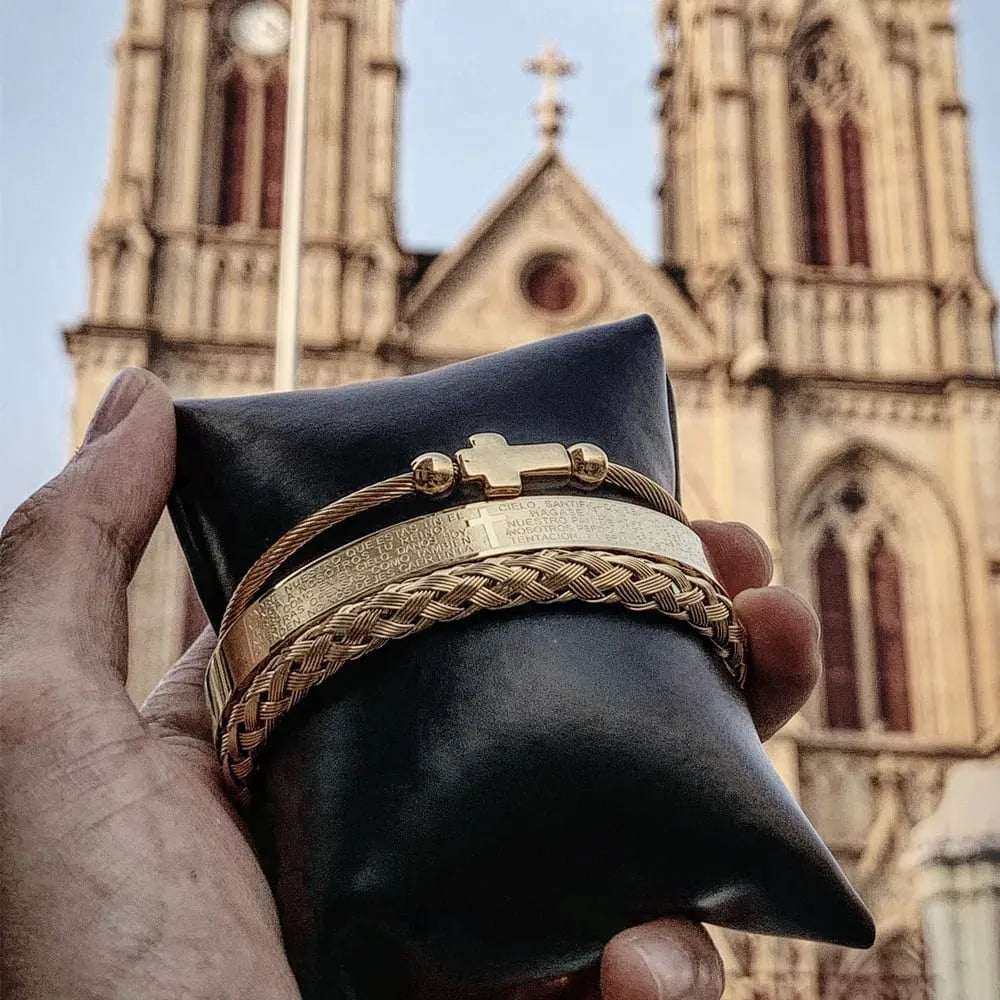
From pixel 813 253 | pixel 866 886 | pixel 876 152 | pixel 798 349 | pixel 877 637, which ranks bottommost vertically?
pixel 866 886

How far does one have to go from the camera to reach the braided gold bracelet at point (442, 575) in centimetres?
119

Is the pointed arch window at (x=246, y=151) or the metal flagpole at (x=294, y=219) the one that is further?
the pointed arch window at (x=246, y=151)

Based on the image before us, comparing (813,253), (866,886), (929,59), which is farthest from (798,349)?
(866,886)

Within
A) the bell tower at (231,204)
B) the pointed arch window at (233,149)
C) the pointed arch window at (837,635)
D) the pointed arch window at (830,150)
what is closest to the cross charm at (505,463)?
the bell tower at (231,204)

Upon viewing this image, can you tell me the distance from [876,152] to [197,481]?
1774cm

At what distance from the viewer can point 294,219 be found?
753 cm

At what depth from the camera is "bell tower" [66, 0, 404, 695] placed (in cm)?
1589

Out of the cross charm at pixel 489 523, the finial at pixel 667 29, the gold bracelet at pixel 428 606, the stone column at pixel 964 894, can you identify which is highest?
the finial at pixel 667 29

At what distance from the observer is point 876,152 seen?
1805cm

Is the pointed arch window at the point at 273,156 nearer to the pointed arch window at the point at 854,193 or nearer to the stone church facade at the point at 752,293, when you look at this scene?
the stone church facade at the point at 752,293

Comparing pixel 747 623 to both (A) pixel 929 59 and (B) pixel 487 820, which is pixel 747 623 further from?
(A) pixel 929 59

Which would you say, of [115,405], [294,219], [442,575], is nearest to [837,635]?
[294,219]

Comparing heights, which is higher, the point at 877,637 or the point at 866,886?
the point at 877,637

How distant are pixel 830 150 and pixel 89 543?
1776cm
